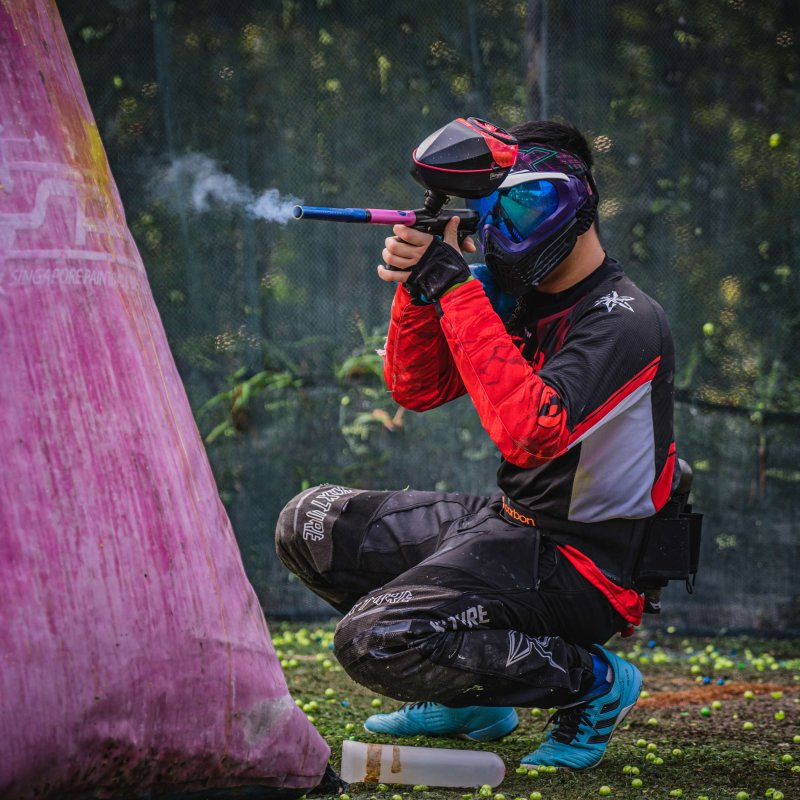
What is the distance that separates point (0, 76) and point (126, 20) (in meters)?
2.77

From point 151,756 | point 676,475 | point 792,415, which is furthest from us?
point 792,415

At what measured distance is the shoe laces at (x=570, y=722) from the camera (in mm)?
2549

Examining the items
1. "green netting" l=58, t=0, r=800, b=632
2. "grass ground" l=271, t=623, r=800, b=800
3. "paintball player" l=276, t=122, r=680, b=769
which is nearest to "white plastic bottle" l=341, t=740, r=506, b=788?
"grass ground" l=271, t=623, r=800, b=800

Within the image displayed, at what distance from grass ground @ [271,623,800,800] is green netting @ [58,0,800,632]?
29 centimetres

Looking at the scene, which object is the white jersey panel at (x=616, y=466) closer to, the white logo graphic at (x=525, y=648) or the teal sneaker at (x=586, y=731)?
the white logo graphic at (x=525, y=648)

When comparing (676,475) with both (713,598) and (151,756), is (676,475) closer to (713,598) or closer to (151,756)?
(151,756)

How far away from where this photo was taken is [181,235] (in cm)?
456

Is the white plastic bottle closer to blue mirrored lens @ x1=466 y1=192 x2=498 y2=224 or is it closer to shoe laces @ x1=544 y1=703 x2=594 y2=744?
shoe laces @ x1=544 y1=703 x2=594 y2=744

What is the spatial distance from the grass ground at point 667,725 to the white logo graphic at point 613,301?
3.40ft

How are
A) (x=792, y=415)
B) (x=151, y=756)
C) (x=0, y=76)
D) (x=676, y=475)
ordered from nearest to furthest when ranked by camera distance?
1. (x=151, y=756)
2. (x=0, y=76)
3. (x=676, y=475)
4. (x=792, y=415)

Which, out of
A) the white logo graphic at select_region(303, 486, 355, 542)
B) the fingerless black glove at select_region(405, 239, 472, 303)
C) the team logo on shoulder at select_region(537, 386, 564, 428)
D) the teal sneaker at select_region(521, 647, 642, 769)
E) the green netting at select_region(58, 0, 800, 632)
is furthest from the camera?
the green netting at select_region(58, 0, 800, 632)

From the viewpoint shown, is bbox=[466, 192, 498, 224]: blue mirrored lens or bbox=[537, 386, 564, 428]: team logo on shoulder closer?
bbox=[537, 386, 564, 428]: team logo on shoulder

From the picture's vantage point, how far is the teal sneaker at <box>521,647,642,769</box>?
2512mm

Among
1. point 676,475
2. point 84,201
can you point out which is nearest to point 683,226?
point 676,475
